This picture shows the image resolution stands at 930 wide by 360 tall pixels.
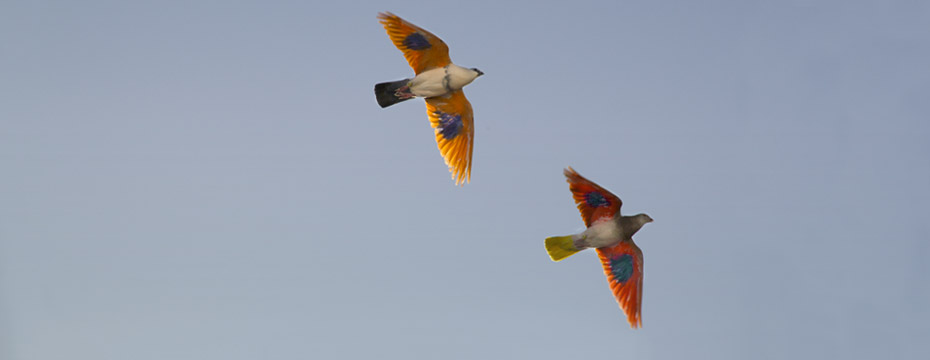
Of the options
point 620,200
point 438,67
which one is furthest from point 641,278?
point 438,67

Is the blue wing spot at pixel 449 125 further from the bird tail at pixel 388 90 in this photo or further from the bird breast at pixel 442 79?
the bird tail at pixel 388 90

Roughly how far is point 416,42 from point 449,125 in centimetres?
144

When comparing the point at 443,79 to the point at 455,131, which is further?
the point at 455,131

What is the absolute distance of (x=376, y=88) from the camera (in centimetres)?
1278

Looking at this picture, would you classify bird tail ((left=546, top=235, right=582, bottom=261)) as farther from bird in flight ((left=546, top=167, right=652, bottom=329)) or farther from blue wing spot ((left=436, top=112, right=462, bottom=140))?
blue wing spot ((left=436, top=112, right=462, bottom=140))

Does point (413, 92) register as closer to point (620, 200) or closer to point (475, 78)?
point (475, 78)

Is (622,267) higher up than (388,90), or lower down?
lower down

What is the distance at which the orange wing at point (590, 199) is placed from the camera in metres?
11.7

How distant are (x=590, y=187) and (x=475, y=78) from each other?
242cm

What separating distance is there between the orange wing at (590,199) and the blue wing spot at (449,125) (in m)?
2.22

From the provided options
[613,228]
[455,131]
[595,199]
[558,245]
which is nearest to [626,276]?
[613,228]

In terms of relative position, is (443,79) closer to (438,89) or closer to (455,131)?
(438,89)

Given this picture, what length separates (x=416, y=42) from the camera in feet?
41.0

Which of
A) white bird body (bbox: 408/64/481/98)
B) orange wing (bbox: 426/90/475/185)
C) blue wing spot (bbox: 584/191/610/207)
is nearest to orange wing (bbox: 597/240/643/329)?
blue wing spot (bbox: 584/191/610/207)
